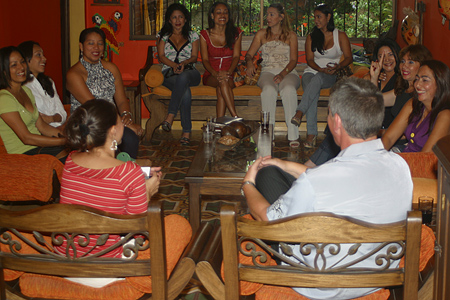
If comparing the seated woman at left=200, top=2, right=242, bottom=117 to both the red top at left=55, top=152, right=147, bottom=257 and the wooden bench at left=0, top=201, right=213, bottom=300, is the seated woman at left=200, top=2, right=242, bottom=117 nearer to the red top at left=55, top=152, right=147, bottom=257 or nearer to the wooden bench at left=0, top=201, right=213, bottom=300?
the red top at left=55, top=152, right=147, bottom=257

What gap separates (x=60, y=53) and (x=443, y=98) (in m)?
4.63

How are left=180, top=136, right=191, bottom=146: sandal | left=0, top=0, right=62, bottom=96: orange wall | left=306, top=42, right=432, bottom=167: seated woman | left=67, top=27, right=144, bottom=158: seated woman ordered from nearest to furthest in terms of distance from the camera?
left=306, top=42, right=432, bottom=167: seated woman → left=67, top=27, right=144, bottom=158: seated woman → left=0, top=0, right=62, bottom=96: orange wall → left=180, top=136, right=191, bottom=146: sandal

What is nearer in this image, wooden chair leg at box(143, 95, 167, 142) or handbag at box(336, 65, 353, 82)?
handbag at box(336, 65, 353, 82)

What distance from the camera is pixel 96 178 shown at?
6.49ft

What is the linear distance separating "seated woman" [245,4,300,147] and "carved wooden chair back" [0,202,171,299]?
420cm

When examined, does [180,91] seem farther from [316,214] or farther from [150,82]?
[316,214]

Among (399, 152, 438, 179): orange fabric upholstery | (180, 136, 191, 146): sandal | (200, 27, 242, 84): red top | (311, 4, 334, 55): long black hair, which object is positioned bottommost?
(180, 136, 191, 146): sandal

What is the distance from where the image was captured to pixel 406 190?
173 cm

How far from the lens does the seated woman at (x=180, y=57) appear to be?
231 inches

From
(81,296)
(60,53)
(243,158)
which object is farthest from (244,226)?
(60,53)

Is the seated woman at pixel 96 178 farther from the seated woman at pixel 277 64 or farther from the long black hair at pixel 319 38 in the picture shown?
the long black hair at pixel 319 38

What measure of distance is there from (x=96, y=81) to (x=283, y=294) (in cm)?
313

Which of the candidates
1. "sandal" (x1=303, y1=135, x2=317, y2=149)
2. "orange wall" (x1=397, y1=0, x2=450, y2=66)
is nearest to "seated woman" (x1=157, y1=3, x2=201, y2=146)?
"sandal" (x1=303, y1=135, x2=317, y2=149)

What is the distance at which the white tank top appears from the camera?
19.3 ft
